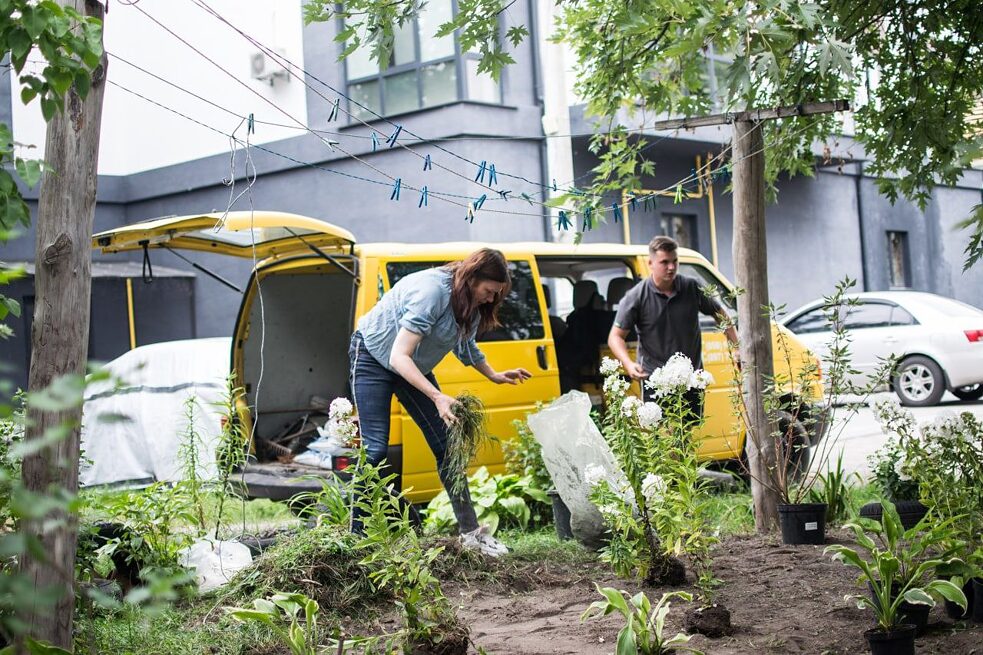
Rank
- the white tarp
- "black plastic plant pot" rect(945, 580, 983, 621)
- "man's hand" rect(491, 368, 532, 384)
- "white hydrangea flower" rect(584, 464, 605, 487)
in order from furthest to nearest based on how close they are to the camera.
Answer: the white tarp
"man's hand" rect(491, 368, 532, 384)
"white hydrangea flower" rect(584, 464, 605, 487)
"black plastic plant pot" rect(945, 580, 983, 621)

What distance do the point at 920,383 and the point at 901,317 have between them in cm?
104

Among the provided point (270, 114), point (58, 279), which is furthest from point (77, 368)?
point (270, 114)

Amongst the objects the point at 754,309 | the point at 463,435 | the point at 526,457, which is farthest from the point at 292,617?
the point at 754,309

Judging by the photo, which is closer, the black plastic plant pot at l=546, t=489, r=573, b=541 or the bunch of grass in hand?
the bunch of grass in hand

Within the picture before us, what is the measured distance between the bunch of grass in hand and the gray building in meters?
7.90

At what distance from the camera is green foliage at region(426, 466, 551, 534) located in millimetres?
6855

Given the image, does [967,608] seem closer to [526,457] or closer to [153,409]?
[526,457]

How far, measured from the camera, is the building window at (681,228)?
19156 millimetres

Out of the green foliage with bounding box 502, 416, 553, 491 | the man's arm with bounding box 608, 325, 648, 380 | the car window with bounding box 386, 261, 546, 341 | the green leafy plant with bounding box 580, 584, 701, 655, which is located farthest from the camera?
the car window with bounding box 386, 261, 546, 341

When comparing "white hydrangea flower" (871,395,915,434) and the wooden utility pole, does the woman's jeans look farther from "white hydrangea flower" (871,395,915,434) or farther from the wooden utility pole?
"white hydrangea flower" (871,395,915,434)

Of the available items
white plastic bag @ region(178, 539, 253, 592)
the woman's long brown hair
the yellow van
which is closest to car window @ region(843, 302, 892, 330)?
the yellow van

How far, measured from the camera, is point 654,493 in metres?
4.80

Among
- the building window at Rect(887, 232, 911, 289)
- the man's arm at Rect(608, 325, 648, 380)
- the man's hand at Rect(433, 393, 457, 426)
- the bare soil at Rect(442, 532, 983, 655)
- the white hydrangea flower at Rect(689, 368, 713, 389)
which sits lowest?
the bare soil at Rect(442, 532, 983, 655)

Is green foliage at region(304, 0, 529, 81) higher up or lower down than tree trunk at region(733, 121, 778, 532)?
higher up
